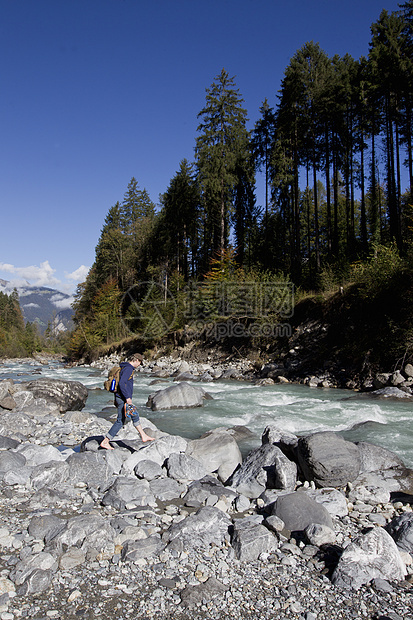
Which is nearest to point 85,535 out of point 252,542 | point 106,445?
point 252,542

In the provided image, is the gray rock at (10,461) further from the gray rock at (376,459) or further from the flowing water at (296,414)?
the gray rock at (376,459)

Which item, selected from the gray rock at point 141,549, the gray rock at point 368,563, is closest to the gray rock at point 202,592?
Answer: the gray rock at point 141,549

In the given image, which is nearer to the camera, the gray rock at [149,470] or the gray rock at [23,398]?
the gray rock at [149,470]

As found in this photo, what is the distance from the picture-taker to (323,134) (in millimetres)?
28312

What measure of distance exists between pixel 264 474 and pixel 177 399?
20.6 feet

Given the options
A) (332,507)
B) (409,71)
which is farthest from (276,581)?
(409,71)

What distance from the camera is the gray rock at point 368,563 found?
361cm

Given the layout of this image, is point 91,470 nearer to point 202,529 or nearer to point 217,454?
point 217,454

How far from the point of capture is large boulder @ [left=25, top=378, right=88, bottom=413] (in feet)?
38.6

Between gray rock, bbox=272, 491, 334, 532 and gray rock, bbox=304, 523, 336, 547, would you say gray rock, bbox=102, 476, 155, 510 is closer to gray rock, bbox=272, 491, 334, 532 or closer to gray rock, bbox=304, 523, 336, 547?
gray rock, bbox=272, 491, 334, 532

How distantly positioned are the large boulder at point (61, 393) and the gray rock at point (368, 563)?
31.6 feet

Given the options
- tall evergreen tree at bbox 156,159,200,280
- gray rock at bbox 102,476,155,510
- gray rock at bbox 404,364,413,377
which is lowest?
gray rock at bbox 102,476,155,510

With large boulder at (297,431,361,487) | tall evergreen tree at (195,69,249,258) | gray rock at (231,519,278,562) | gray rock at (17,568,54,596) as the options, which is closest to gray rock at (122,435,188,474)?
large boulder at (297,431,361,487)

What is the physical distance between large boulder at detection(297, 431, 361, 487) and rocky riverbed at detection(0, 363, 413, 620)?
0.02 m
